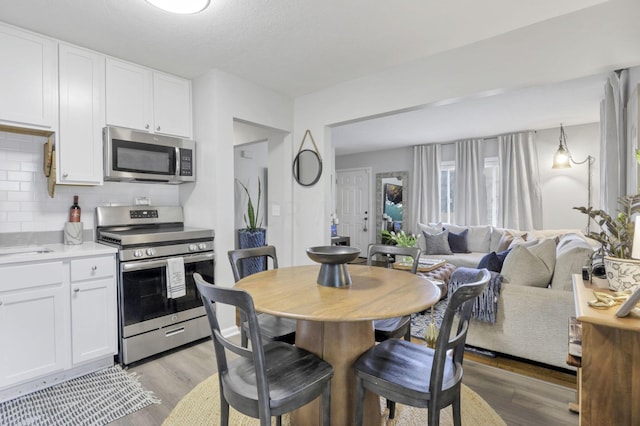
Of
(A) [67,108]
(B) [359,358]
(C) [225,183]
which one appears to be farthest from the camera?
(C) [225,183]

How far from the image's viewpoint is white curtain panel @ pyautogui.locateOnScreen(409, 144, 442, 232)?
257 inches

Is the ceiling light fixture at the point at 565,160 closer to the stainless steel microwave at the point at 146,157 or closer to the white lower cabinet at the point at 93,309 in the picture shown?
the stainless steel microwave at the point at 146,157

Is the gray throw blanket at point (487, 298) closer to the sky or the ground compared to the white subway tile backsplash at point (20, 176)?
closer to the ground

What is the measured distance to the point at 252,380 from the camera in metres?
1.25

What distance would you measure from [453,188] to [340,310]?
5.88 m

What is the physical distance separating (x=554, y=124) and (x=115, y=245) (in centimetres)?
611

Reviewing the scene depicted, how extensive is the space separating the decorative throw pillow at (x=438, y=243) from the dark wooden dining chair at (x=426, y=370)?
4019 millimetres

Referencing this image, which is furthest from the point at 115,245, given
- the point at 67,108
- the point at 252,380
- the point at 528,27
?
the point at 528,27

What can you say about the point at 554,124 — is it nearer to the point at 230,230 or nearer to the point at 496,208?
the point at 496,208

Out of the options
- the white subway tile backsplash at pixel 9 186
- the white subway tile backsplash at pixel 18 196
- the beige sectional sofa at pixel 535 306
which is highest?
the white subway tile backsplash at pixel 9 186

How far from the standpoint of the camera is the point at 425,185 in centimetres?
662

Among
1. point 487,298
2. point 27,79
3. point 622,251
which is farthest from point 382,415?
point 27,79

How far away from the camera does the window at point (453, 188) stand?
5.91 meters

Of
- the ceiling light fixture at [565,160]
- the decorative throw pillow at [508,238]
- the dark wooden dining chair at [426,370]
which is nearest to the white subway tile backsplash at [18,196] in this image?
the dark wooden dining chair at [426,370]
